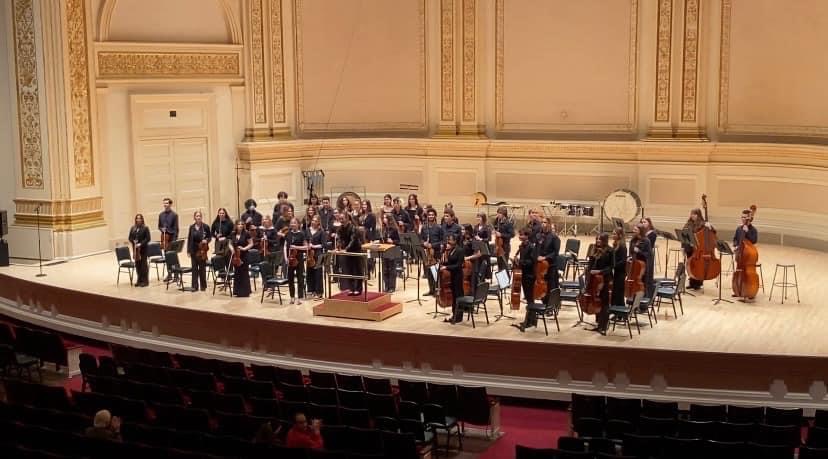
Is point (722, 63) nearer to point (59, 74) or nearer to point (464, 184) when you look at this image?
point (464, 184)

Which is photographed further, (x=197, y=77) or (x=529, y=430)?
(x=197, y=77)

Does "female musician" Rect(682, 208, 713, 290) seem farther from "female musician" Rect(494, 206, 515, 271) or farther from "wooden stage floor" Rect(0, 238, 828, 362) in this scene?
"female musician" Rect(494, 206, 515, 271)

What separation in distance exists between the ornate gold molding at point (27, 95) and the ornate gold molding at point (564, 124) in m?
10.4

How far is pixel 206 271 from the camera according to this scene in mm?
17906

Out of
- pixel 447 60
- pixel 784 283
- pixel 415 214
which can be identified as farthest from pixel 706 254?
pixel 447 60

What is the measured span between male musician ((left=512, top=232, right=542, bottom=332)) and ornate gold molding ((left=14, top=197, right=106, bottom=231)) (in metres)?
9.66

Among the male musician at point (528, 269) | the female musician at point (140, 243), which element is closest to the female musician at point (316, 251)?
the female musician at point (140, 243)

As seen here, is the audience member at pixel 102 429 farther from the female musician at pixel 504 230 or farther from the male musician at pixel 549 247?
the female musician at pixel 504 230

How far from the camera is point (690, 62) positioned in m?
22.0

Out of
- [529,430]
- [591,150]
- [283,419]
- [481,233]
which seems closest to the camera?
[283,419]

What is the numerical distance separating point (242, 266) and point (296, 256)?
975mm

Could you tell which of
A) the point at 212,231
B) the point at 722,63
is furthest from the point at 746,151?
the point at 212,231

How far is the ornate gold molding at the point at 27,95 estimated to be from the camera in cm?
1945

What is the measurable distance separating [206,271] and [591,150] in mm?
9610
